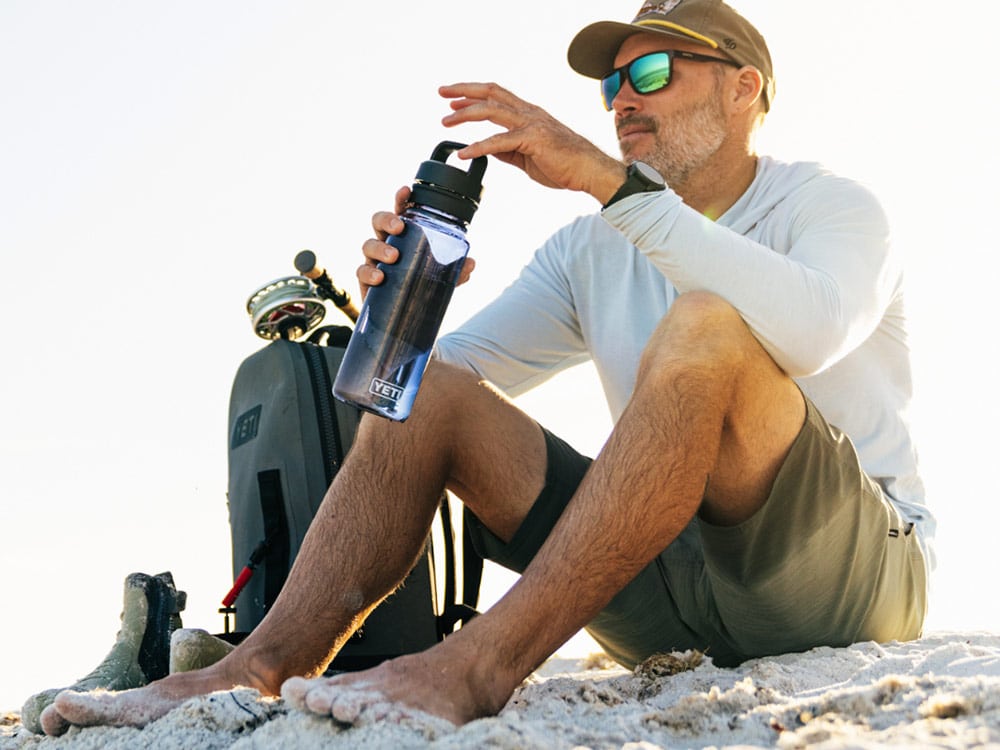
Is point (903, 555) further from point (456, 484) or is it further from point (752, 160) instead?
point (752, 160)

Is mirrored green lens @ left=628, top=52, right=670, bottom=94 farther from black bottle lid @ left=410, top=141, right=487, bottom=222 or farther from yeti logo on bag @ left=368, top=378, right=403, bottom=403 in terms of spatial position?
yeti logo on bag @ left=368, top=378, right=403, bottom=403

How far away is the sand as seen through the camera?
1.88 metres

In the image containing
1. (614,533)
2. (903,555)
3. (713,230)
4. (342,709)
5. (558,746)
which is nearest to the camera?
(558,746)

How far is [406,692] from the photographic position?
7.16 feet

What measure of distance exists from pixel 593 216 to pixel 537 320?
0.38 metres

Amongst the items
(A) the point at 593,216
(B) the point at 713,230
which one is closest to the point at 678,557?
(B) the point at 713,230

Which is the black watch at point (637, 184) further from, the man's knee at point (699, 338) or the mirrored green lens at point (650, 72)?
the mirrored green lens at point (650, 72)

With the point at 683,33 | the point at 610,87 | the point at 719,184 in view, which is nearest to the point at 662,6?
the point at 683,33

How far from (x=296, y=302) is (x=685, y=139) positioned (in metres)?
1.30

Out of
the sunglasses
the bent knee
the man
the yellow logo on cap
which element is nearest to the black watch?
the man

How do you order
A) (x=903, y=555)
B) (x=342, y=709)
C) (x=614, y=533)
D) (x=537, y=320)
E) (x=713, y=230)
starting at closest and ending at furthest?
(x=342, y=709) < (x=614, y=533) < (x=713, y=230) < (x=903, y=555) < (x=537, y=320)

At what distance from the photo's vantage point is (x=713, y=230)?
262 centimetres

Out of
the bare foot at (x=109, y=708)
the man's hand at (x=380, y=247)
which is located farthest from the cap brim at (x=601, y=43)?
the bare foot at (x=109, y=708)

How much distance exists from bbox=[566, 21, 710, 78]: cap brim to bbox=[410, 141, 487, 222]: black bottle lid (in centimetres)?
148
